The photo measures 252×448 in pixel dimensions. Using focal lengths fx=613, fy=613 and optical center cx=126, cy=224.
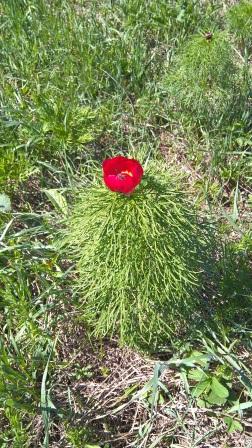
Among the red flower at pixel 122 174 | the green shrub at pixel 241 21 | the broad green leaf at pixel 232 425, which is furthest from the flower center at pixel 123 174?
the green shrub at pixel 241 21

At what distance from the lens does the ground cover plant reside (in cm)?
192

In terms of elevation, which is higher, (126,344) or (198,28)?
(198,28)

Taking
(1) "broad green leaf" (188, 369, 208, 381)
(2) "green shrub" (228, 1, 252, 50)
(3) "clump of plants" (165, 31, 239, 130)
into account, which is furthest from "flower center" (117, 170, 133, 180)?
(2) "green shrub" (228, 1, 252, 50)

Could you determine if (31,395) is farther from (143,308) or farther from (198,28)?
(198,28)

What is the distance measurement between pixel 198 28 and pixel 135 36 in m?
0.33

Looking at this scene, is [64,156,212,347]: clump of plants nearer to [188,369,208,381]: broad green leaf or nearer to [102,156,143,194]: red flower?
[102,156,143,194]: red flower

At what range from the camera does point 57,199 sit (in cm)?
247

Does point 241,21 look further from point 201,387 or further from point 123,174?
point 201,387

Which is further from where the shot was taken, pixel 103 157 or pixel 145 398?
pixel 103 157

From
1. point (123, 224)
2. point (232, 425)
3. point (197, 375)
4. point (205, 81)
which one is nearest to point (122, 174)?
point (123, 224)

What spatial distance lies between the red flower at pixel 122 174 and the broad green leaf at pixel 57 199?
751 mm

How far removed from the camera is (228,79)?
268 cm

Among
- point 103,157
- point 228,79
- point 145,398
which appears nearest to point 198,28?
point 228,79

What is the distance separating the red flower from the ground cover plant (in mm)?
84
